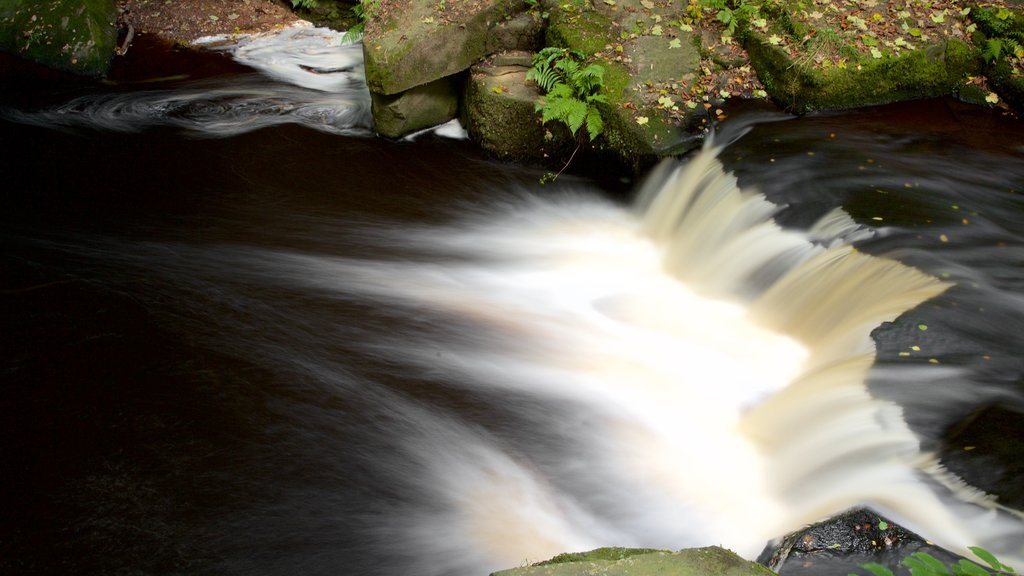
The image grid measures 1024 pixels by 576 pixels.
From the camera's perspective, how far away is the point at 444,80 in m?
8.75

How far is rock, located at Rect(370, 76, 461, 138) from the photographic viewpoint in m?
8.58

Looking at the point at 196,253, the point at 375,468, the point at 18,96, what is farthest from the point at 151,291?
the point at 18,96

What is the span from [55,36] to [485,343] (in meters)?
7.67

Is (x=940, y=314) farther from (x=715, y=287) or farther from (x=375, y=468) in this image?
(x=375, y=468)

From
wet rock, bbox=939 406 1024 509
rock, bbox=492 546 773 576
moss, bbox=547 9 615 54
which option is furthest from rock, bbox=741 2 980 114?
rock, bbox=492 546 773 576

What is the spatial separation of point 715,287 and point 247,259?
13.0ft

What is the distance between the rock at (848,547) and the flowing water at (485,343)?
269 mm

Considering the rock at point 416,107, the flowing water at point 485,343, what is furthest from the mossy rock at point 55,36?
the rock at point 416,107

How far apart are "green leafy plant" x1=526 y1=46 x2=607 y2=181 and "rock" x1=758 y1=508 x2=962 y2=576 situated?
4.83 meters

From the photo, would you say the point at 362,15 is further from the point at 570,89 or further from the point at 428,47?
the point at 570,89

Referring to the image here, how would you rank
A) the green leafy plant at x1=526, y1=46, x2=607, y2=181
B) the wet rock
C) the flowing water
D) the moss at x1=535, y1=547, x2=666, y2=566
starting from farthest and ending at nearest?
the green leafy plant at x1=526, y1=46, x2=607, y2=181, the flowing water, the wet rock, the moss at x1=535, y1=547, x2=666, y2=566

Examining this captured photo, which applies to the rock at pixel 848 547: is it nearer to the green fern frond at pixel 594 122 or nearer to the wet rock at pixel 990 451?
the wet rock at pixel 990 451

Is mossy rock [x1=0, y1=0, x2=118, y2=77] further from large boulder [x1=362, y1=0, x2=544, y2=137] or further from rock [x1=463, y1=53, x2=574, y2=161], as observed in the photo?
rock [x1=463, y1=53, x2=574, y2=161]

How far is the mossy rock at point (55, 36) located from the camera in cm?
995
